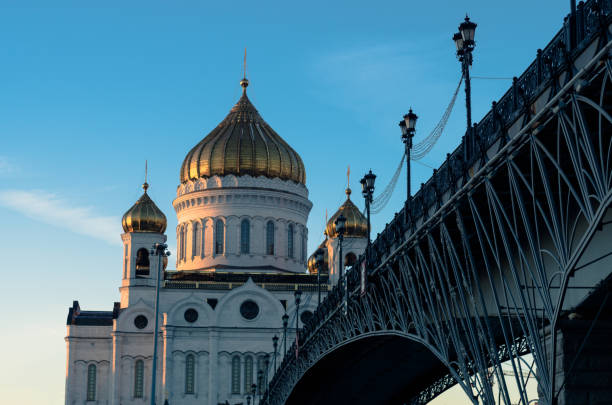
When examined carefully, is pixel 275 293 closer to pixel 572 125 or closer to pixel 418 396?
pixel 418 396

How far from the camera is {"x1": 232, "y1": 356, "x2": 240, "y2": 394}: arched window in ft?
232

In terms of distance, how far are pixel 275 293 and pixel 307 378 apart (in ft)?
101

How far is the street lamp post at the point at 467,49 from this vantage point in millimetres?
21016

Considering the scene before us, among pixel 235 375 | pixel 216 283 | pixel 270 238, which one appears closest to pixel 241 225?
pixel 270 238

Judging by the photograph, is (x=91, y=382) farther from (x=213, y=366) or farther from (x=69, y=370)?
(x=213, y=366)

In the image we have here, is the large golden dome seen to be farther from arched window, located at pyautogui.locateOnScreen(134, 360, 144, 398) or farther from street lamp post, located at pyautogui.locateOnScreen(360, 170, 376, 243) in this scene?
street lamp post, located at pyautogui.locateOnScreen(360, 170, 376, 243)

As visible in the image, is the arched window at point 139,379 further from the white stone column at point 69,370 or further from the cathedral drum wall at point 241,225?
the cathedral drum wall at point 241,225

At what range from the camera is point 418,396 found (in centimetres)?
5062

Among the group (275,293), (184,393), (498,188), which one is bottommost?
(498,188)

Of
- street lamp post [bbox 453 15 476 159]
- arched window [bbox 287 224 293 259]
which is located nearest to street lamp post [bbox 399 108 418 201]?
street lamp post [bbox 453 15 476 159]

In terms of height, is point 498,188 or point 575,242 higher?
point 498,188

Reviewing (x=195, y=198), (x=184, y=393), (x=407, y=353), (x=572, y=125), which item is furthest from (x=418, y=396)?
(x=572, y=125)

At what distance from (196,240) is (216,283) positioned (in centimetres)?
527

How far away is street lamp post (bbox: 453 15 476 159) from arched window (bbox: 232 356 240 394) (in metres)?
51.6
